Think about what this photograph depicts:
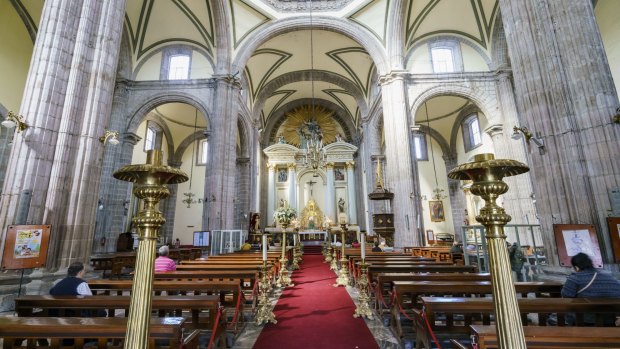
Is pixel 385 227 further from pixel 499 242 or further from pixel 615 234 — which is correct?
pixel 499 242

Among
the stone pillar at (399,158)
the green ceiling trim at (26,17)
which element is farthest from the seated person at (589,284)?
the green ceiling trim at (26,17)

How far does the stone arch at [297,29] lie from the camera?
1338cm

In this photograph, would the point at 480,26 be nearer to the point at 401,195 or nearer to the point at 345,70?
the point at 345,70

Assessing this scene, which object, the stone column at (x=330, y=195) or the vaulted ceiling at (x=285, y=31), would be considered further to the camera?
the stone column at (x=330, y=195)

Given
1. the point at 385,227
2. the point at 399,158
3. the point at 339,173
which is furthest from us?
the point at 339,173

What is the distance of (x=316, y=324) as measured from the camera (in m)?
3.87

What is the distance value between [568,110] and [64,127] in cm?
890

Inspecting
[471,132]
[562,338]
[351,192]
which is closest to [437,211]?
[471,132]

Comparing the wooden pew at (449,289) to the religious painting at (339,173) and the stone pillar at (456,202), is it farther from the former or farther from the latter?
the religious painting at (339,173)

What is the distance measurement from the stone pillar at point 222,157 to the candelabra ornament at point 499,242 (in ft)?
36.1

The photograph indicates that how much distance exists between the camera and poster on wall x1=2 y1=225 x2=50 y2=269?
4137 mm

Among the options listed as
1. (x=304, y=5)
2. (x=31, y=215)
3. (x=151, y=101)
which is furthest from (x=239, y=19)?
(x=31, y=215)

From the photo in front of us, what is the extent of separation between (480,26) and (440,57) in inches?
74.6

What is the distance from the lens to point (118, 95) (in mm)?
12492
